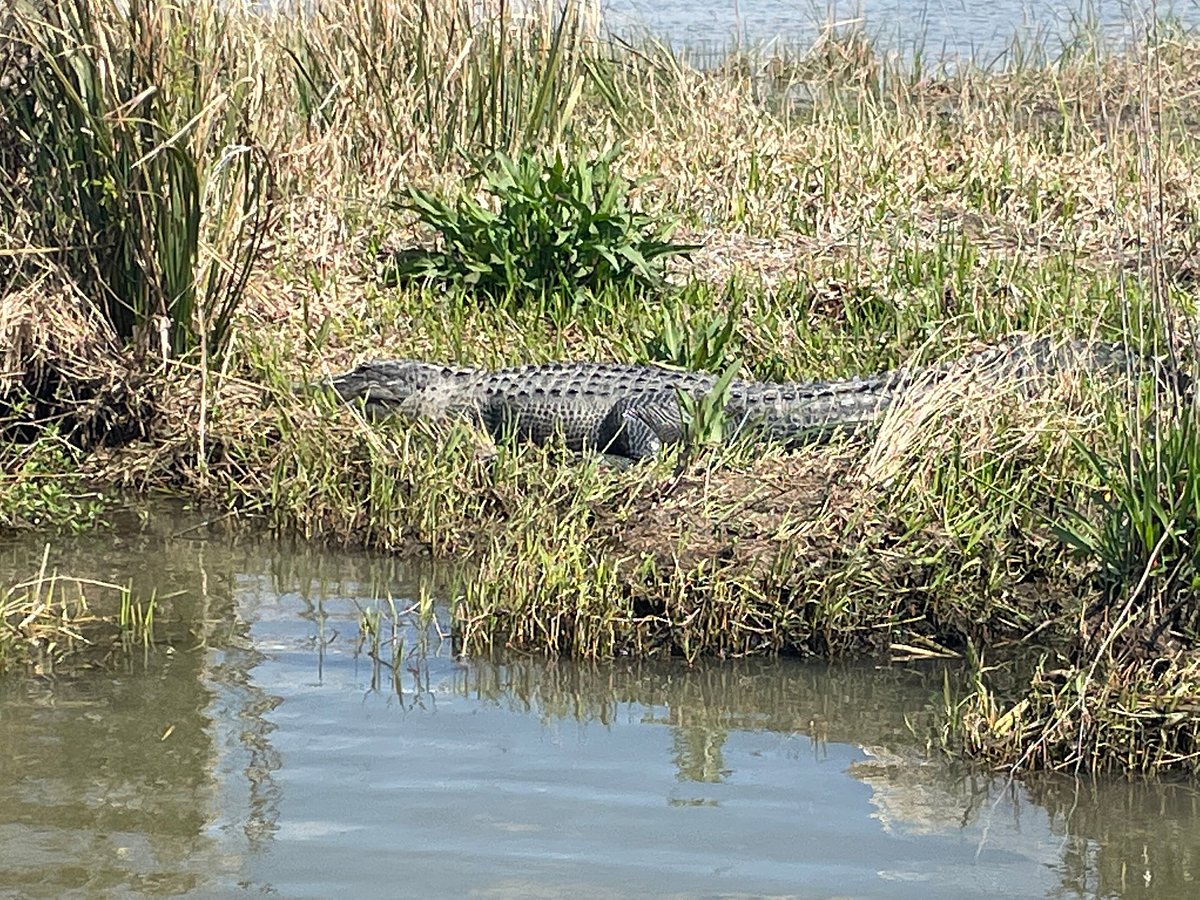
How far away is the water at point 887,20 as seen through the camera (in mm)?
13305

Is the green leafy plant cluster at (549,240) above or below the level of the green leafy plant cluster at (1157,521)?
above

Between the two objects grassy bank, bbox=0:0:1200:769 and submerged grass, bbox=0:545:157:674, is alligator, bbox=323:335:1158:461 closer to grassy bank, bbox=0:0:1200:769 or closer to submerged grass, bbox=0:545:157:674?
grassy bank, bbox=0:0:1200:769

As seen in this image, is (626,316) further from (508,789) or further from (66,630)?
(508,789)

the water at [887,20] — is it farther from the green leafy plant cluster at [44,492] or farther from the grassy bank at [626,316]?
the green leafy plant cluster at [44,492]

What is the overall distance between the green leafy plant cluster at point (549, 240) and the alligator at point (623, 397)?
1.87 feet

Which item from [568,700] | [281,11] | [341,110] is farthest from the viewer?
[281,11]

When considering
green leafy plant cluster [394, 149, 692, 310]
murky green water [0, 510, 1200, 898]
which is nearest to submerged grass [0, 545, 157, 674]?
murky green water [0, 510, 1200, 898]

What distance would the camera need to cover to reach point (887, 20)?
14078 mm

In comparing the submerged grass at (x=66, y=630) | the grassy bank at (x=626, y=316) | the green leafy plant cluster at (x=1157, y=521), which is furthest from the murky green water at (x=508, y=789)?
the green leafy plant cluster at (x=1157, y=521)

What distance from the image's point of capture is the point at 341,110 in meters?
8.34

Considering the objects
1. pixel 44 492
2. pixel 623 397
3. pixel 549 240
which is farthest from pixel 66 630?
pixel 549 240

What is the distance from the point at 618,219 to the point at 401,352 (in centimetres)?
99

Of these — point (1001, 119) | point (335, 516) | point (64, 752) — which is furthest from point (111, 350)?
point (1001, 119)

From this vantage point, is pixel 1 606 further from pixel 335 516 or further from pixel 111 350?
pixel 111 350
